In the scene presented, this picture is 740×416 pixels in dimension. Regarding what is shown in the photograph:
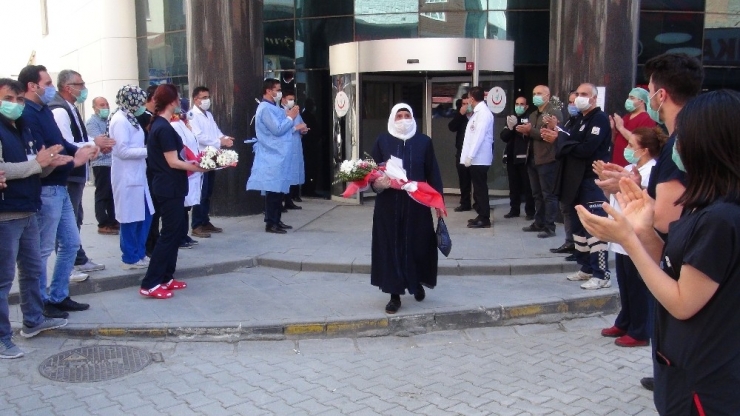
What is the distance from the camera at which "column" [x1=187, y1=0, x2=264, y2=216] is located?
1084 cm

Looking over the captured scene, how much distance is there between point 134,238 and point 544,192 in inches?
209

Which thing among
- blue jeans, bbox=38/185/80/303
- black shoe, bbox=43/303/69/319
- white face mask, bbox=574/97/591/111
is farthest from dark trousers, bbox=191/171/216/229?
white face mask, bbox=574/97/591/111

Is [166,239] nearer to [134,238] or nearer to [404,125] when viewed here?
[134,238]

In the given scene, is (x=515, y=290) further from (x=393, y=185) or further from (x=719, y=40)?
(x=719, y=40)

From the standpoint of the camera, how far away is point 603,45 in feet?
32.5

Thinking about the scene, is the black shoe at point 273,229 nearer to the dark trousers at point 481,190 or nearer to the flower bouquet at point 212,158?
the flower bouquet at point 212,158

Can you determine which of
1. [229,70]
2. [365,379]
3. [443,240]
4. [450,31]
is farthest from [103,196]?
[450,31]

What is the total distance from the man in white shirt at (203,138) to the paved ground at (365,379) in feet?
12.7

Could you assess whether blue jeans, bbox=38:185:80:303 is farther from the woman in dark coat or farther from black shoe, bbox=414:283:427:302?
black shoe, bbox=414:283:427:302

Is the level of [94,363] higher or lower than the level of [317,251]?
lower

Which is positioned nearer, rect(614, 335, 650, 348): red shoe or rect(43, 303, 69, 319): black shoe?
rect(614, 335, 650, 348): red shoe

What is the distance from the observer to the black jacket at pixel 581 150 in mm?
7117

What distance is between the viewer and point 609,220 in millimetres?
2459

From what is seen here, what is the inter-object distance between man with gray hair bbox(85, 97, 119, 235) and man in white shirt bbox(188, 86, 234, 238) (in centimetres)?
120
